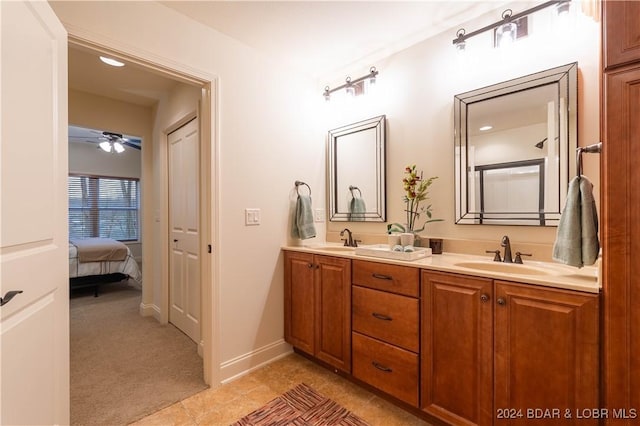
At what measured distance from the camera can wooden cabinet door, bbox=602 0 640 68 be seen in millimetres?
976

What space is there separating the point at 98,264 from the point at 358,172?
162 inches

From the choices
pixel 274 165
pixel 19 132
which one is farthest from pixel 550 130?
pixel 19 132

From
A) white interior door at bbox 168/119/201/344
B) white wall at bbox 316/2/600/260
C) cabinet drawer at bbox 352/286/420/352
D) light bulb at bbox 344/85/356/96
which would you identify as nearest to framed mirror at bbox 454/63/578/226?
white wall at bbox 316/2/600/260

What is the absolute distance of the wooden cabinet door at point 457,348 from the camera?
1.36 meters

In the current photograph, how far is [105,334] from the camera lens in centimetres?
285

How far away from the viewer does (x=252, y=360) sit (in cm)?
221

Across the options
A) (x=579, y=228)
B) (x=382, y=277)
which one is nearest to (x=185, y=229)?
(x=382, y=277)

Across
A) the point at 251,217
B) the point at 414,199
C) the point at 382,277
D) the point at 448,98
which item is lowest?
the point at 382,277

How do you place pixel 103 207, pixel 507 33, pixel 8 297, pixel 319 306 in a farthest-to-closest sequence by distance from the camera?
pixel 103 207, pixel 319 306, pixel 507 33, pixel 8 297

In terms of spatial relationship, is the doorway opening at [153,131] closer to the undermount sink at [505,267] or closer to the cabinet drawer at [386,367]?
the cabinet drawer at [386,367]

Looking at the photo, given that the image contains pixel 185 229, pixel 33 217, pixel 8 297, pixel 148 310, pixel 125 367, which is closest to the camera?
pixel 8 297

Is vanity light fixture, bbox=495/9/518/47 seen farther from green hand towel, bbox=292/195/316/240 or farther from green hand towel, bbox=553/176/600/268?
green hand towel, bbox=292/195/316/240

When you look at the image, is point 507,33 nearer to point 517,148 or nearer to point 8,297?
point 517,148

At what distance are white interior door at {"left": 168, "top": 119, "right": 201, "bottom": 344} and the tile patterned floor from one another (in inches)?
30.2
